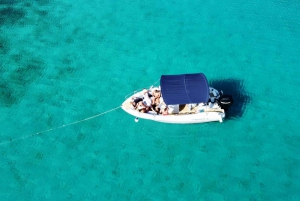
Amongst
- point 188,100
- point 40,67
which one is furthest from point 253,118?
point 40,67

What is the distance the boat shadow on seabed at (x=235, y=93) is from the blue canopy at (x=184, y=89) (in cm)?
323

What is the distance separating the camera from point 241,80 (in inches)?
983

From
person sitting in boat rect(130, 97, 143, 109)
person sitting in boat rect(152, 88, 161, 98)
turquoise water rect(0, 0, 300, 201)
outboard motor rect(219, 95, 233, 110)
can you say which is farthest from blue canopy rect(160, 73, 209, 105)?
turquoise water rect(0, 0, 300, 201)

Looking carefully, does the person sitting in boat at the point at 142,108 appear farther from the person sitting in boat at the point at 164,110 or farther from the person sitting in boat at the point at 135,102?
the person sitting in boat at the point at 164,110

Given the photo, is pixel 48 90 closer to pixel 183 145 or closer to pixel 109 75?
pixel 109 75

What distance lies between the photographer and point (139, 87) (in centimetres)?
2472

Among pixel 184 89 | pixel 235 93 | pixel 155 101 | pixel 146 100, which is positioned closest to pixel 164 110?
pixel 155 101

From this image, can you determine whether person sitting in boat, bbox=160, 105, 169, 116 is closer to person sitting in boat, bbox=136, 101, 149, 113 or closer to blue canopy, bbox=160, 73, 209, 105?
blue canopy, bbox=160, 73, 209, 105

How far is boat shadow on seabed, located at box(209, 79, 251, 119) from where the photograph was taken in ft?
75.4

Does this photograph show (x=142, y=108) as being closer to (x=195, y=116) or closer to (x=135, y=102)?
(x=135, y=102)

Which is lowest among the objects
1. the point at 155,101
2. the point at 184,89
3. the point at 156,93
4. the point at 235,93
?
the point at 235,93

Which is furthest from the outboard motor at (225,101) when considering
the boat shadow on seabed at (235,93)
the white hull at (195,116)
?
the boat shadow on seabed at (235,93)

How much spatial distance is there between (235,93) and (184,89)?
17.0 feet

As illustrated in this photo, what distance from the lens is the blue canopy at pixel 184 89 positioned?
67.8 feet
